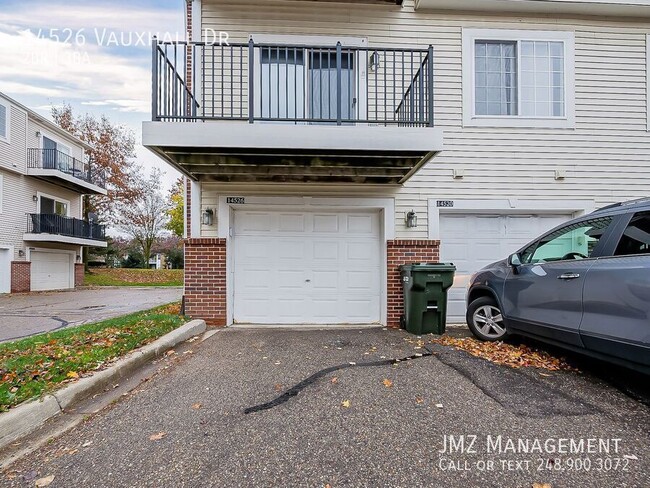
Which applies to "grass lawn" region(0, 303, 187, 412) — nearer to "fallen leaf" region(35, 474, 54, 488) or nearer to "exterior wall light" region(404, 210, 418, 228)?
"fallen leaf" region(35, 474, 54, 488)

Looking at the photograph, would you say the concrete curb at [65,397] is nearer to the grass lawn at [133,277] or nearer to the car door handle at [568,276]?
the car door handle at [568,276]

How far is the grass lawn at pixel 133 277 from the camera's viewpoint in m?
24.3

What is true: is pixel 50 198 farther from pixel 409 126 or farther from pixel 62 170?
pixel 409 126

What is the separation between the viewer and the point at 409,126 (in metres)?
6.51

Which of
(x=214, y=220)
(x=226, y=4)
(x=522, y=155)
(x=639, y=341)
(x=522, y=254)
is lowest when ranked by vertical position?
(x=639, y=341)

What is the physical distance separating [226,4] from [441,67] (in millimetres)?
4146

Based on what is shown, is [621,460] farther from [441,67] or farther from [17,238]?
[17,238]

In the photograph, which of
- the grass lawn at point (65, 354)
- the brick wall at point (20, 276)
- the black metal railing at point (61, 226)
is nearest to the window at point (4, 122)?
the black metal railing at point (61, 226)

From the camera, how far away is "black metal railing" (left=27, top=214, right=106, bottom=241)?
1747cm

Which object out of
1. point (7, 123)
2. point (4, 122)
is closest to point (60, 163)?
point (7, 123)

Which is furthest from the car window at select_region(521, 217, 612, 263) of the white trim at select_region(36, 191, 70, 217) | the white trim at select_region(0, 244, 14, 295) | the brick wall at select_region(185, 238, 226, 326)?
the white trim at select_region(36, 191, 70, 217)

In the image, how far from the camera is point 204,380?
392 centimetres

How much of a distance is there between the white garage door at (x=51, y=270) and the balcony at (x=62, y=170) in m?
3.77

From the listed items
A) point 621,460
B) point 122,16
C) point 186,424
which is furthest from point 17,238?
point 621,460
